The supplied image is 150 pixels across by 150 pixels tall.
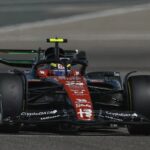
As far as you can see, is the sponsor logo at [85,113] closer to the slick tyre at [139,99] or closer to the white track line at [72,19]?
the slick tyre at [139,99]

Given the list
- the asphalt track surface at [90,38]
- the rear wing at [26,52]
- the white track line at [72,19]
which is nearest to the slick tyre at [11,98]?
the asphalt track surface at [90,38]

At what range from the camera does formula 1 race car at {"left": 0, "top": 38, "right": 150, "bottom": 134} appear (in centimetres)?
1054

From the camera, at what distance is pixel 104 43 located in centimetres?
2359

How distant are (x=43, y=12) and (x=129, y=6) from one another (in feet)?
11.2

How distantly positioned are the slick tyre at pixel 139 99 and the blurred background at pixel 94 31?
8.25 metres

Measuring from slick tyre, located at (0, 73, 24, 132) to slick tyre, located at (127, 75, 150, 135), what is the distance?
4.41 feet

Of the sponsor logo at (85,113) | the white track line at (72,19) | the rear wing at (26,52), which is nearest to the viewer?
the sponsor logo at (85,113)

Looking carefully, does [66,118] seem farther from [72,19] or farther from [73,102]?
[72,19]

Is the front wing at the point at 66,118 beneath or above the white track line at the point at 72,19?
beneath

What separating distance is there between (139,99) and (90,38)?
45.1 ft

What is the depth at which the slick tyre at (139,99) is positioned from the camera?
10.8m

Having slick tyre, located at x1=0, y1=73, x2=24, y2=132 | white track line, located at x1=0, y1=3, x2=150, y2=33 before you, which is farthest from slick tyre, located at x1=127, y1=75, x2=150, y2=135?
white track line, located at x1=0, y1=3, x2=150, y2=33

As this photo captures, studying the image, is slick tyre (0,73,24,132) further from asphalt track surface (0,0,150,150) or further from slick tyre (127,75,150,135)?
slick tyre (127,75,150,135)

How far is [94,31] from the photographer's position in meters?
25.7
